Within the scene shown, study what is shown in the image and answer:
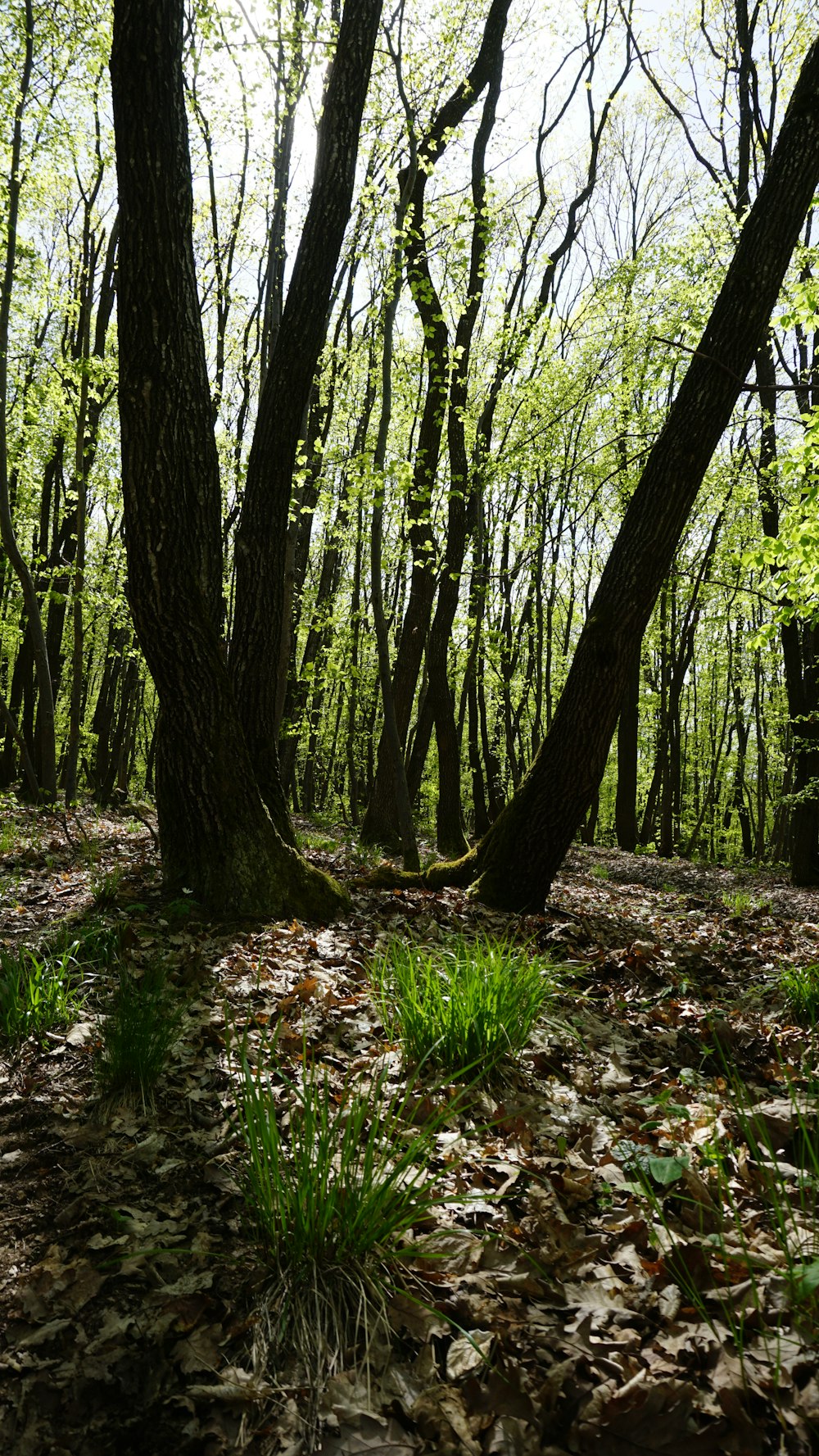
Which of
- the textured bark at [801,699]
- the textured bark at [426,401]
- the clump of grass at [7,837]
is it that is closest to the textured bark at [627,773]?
the textured bark at [801,699]

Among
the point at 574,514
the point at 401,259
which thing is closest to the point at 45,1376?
the point at 401,259

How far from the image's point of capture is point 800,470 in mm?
6281

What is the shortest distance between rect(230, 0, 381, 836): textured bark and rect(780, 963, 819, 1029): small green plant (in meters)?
3.03

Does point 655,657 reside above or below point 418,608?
above

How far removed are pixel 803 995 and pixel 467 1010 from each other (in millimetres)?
1673

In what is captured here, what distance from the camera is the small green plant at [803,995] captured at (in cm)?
319

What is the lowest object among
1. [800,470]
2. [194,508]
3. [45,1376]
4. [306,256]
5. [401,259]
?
[45,1376]

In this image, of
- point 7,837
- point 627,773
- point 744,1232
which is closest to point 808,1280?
point 744,1232

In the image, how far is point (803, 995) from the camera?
323cm

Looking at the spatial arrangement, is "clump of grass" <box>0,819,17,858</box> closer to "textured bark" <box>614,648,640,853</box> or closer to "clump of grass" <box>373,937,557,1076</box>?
"clump of grass" <box>373,937,557,1076</box>

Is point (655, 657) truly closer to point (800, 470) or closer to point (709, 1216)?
point (800, 470)

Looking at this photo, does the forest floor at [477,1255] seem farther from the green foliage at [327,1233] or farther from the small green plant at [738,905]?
the small green plant at [738,905]

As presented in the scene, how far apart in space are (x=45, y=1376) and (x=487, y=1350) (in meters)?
0.97

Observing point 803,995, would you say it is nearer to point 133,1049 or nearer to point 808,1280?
point 808,1280
